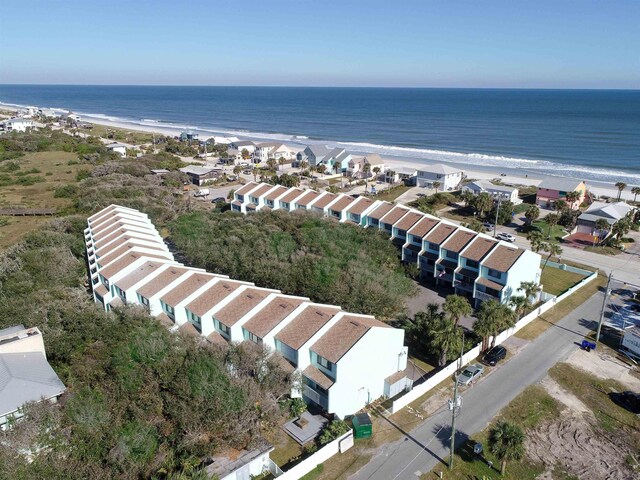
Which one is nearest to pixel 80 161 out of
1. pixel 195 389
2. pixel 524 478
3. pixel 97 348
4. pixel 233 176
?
pixel 233 176

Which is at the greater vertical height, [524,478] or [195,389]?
[195,389]

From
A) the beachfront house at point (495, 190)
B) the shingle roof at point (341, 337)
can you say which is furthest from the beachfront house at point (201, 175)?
the shingle roof at point (341, 337)

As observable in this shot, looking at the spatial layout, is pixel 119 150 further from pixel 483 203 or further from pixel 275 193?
pixel 483 203

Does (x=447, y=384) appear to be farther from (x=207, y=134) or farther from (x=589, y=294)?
(x=207, y=134)

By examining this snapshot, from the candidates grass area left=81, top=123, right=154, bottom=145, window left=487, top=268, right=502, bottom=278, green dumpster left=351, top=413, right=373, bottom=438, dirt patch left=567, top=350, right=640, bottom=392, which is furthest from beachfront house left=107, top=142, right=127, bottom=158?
dirt patch left=567, top=350, right=640, bottom=392

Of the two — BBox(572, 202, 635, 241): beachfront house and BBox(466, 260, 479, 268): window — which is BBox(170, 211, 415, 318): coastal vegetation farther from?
BBox(572, 202, 635, 241): beachfront house

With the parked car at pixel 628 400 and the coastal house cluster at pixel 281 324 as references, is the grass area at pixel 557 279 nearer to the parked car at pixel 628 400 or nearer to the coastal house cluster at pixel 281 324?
the parked car at pixel 628 400
